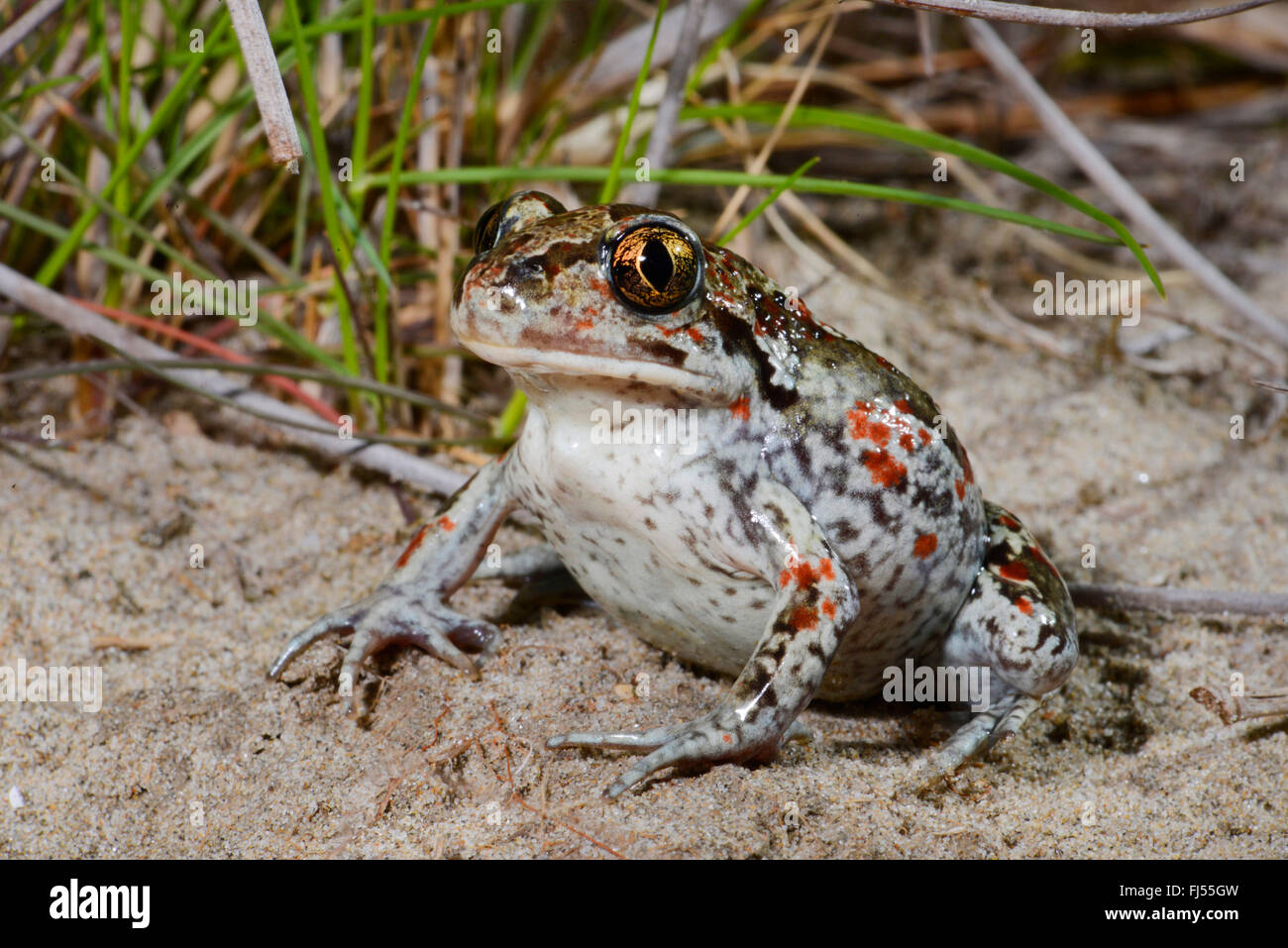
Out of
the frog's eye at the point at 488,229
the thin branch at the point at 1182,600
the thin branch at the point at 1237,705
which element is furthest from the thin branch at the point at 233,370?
the thin branch at the point at 1237,705

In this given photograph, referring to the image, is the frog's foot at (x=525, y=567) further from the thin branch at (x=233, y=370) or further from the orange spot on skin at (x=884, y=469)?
the orange spot on skin at (x=884, y=469)

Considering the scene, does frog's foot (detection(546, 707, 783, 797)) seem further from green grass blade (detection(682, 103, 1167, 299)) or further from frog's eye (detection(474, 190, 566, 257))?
green grass blade (detection(682, 103, 1167, 299))

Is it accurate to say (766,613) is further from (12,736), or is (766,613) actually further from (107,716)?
(12,736)

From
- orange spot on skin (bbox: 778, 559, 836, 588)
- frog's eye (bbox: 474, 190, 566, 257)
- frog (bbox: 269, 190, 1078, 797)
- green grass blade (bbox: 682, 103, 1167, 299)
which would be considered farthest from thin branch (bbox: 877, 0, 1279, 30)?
orange spot on skin (bbox: 778, 559, 836, 588)

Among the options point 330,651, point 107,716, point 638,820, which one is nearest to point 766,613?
point 638,820

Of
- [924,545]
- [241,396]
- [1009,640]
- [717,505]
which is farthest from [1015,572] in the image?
[241,396]
